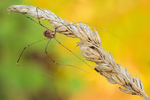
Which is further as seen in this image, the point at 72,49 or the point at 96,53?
the point at 72,49

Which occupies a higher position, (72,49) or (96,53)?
(72,49)

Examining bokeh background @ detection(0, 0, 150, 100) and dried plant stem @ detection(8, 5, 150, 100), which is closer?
dried plant stem @ detection(8, 5, 150, 100)

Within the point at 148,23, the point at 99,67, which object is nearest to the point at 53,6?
the point at 148,23

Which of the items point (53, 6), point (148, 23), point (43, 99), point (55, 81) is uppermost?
point (148, 23)

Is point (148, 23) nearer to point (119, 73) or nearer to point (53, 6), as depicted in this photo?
point (53, 6)

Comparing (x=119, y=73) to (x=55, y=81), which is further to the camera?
(x=55, y=81)
